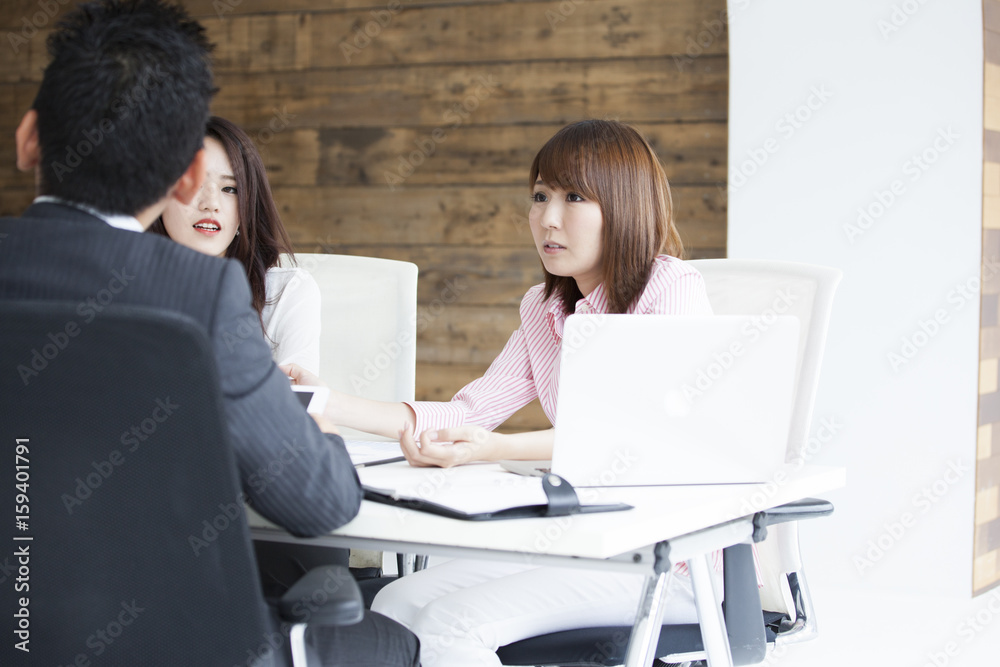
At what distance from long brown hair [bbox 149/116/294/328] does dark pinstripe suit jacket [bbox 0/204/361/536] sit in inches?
48.1

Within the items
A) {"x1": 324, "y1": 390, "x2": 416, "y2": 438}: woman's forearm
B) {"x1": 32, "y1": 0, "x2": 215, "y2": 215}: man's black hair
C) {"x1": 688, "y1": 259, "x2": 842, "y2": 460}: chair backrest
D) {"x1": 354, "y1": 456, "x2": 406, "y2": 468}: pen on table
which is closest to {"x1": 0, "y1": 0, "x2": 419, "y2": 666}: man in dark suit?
{"x1": 32, "y1": 0, "x2": 215, "y2": 215}: man's black hair

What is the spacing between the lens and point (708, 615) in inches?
46.5

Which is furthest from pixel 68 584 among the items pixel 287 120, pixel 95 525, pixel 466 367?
pixel 287 120

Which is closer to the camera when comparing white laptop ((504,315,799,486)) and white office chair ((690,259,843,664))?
white laptop ((504,315,799,486))

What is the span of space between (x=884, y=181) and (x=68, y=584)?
246 centimetres

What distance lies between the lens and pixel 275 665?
986mm

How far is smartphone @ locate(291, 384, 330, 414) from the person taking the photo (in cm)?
133

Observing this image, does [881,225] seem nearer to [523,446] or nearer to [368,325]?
[368,325]

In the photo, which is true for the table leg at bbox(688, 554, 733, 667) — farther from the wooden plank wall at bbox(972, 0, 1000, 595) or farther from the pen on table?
the wooden plank wall at bbox(972, 0, 1000, 595)

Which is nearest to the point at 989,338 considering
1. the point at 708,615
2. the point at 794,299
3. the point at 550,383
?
the point at 794,299

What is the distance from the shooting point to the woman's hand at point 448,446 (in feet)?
4.58

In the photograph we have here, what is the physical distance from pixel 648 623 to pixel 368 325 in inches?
50.7

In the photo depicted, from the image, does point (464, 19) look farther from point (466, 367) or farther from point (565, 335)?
point (565, 335)

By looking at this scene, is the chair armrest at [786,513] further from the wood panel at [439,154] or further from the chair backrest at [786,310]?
the wood panel at [439,154]
